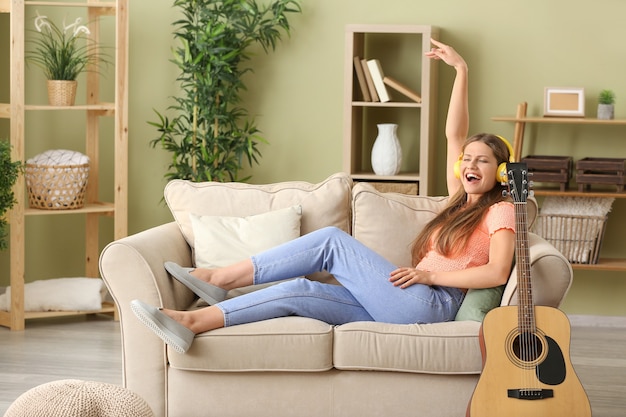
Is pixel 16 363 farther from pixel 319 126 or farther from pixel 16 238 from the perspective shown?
pixel 319 126

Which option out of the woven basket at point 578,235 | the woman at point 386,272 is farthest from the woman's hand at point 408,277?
the woven basket at point 578,235

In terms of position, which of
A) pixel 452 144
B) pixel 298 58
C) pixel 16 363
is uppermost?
pixel 298 58

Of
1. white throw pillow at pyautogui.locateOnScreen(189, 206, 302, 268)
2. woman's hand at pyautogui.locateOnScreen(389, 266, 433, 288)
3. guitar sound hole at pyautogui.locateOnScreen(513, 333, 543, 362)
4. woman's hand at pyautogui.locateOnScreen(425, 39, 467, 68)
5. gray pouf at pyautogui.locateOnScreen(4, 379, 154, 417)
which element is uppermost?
woman's hand at pyautogui.locateOnScreen(425, 39, 467, 68)

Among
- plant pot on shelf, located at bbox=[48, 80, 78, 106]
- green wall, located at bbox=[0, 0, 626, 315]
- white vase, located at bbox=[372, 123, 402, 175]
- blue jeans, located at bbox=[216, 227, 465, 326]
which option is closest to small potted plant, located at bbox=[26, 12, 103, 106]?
plant pot on shelf, located at bbox=[48, 80, 78, 106]

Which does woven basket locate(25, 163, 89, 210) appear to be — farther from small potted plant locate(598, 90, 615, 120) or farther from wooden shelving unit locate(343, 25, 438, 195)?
small potted plant locate(598, 90, 615, 120)

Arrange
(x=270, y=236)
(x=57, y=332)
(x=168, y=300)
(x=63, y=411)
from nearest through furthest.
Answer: (x=63, y=411), (x=168, y=300), (x=270, y=236), (x=57, y=332)

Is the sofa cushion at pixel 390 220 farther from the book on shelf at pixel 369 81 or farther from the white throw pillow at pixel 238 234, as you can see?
the book on shelf at pixel 369 81

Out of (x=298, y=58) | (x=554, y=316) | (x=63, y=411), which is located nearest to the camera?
(x=63, y=411)

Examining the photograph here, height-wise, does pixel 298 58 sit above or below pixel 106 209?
above

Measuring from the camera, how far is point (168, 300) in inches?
119

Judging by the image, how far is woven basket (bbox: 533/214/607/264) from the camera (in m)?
4.41

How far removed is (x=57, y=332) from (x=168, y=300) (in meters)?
1.67

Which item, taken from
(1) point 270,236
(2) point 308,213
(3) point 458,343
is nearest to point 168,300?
(1) point 270,236

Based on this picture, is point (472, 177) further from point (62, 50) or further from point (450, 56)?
point (62, 50)
